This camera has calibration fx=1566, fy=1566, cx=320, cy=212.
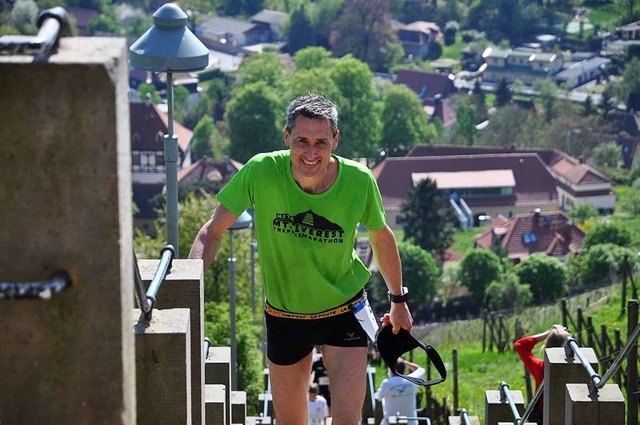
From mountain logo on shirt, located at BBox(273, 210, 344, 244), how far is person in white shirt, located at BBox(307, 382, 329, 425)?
3.45 m

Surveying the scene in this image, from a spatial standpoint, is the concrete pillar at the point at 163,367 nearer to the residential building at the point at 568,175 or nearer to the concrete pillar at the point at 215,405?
the concrete pillar at the point at 215,405

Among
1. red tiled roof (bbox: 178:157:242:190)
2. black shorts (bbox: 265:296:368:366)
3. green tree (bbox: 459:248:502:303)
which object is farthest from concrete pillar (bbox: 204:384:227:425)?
red tiled roof (bbox: 178:157:242:190)

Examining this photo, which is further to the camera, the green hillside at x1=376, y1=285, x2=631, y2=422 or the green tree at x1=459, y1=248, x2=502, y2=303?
the green tree at x1=459, y1=248, x2=502, y2=303

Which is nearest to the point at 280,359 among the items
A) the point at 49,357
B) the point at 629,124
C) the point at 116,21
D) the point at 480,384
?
the point at 49,357

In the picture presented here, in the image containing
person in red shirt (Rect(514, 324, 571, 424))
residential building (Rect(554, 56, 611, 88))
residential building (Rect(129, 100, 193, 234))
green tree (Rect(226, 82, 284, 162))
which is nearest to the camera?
person in red shirt (Rect(514, 324, 571, 424))

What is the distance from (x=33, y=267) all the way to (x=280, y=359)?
2.21m

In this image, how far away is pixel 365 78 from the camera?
84.6m

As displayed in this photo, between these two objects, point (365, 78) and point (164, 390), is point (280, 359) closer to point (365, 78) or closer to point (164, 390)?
point (164, 390)

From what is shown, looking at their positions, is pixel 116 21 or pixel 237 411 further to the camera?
pixel 116 21

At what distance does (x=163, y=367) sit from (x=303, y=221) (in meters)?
1.08

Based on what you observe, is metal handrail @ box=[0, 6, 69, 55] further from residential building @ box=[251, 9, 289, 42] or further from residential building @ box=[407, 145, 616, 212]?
residential building @ box=[251, 9, 289, 42]

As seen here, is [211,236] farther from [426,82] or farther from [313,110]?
[426,82]

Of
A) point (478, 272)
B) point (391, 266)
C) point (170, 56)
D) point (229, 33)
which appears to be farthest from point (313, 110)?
point (229, 33)

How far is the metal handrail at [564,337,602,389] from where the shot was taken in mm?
5273
